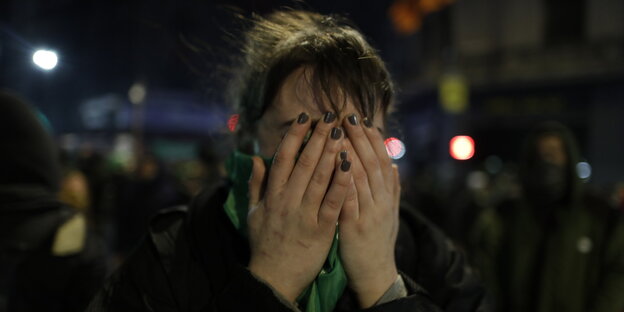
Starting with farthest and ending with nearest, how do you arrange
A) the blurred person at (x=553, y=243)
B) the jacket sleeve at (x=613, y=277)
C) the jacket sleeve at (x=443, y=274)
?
the blurred person at (x=553, y=243), the jacket sleeve at (x=613, y=277), the jacket sleeve at (x=443, y=274)

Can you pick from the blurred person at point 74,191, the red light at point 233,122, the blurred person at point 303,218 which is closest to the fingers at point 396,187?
the blurred person at point 303,218

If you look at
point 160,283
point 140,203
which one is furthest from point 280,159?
point 140,203

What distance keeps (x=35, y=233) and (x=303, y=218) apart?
4.52 feet

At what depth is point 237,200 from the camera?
54.6 inches

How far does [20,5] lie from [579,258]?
3.38m

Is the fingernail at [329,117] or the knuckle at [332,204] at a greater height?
the fingernail at [329,117]

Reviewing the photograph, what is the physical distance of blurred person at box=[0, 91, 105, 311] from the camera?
1.80 m

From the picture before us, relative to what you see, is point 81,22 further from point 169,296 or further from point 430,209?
point 430,209

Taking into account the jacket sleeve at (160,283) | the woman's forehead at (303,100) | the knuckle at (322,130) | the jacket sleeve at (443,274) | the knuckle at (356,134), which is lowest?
the jacket sleeve at (443,274)

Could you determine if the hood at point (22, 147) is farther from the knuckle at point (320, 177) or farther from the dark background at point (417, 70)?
the knuckle at point (320, 177)

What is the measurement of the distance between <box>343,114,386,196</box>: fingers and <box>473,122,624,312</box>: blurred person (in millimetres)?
2163

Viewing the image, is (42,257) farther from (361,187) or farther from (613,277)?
(613,277)

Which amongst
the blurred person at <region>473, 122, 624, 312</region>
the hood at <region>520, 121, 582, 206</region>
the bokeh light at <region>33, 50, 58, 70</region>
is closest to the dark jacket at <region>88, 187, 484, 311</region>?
the bokeh light at <region>33, 50, 58, 70</region>

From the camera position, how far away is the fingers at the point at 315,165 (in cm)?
108
